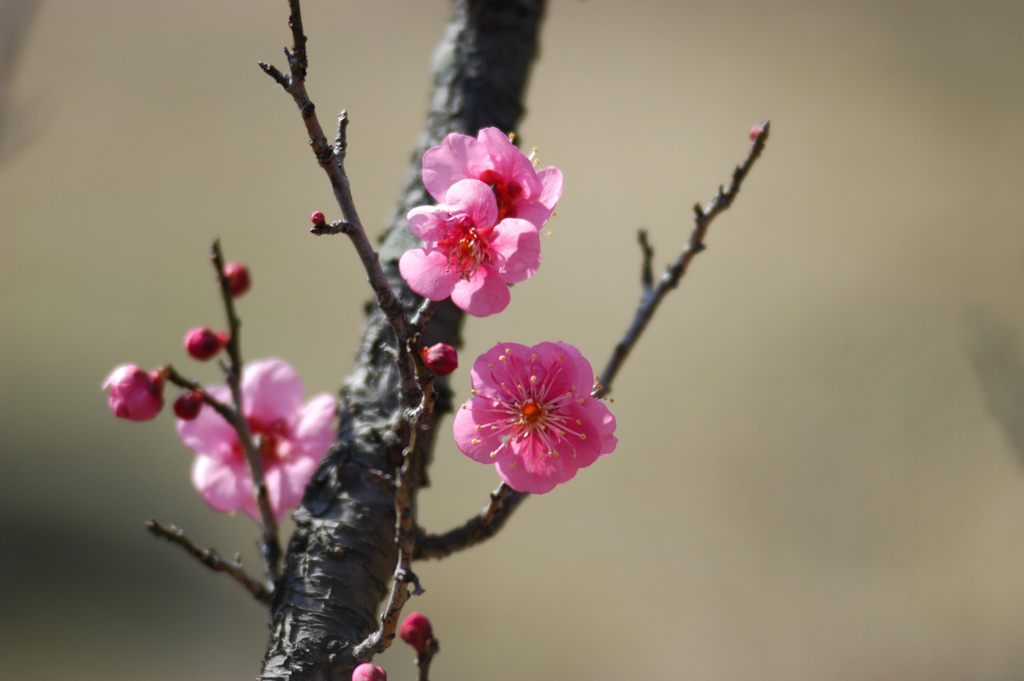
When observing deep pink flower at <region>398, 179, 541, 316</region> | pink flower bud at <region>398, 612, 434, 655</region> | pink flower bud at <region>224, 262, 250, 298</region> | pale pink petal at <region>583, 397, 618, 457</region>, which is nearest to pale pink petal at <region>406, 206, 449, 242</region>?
deep pink flower at <region>398, 179, 541, 316</region>

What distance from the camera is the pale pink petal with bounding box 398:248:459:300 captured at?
354 mm

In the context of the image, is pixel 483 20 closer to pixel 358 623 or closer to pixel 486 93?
pixel 486 93

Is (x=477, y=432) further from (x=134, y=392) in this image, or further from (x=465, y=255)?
(x=134, y=392)

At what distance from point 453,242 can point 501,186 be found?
0.04m

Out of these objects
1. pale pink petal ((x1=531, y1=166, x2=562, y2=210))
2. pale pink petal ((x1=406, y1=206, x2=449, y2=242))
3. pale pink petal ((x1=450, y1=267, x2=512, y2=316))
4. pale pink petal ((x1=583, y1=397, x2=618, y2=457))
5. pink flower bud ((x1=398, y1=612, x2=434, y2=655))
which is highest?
pale pink petal ((x1=531, y1=166, x2=562, y2=210))

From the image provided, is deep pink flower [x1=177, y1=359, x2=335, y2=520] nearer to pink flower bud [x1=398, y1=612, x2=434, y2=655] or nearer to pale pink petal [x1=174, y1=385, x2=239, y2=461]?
pale pink petal [x1=174, y1=385, x2=239, y2=461]

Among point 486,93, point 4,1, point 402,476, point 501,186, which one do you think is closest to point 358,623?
point 402,476

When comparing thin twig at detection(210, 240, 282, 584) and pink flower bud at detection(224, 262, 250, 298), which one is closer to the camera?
thin twig at detection(210, 240, 282, 584)

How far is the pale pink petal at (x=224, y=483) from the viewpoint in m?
0.55

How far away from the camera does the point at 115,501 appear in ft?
5.66

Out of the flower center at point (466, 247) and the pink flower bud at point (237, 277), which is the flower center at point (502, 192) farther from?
the pink flower bud at point (237, 277)

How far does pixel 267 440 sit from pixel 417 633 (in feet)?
0.75

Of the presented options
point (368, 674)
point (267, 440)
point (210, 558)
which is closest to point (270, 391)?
point (267, 440)

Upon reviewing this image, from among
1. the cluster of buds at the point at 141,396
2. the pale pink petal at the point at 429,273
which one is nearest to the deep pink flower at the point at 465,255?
the pale pink petal at the point at 429,273
